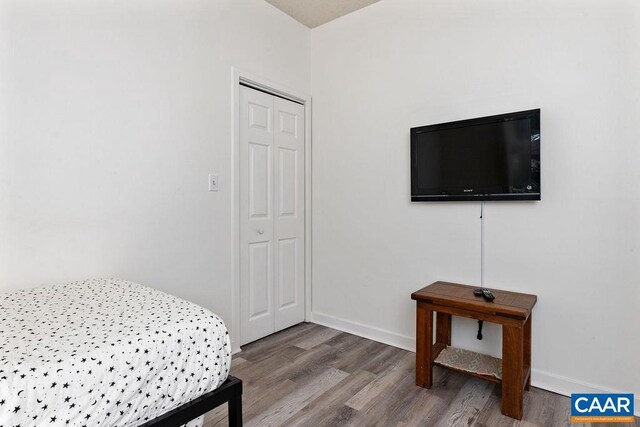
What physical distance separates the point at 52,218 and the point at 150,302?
78 cm

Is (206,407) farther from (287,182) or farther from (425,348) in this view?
(287,182)

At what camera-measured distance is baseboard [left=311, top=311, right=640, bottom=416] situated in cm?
200

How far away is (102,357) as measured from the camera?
40.7 inches

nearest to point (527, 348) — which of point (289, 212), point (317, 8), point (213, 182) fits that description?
point (289, 212)

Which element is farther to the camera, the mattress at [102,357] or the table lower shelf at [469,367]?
the table lower shelf at [469,367]

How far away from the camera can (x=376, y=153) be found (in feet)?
9.36

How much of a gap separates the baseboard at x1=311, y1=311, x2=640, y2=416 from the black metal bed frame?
1.66 m

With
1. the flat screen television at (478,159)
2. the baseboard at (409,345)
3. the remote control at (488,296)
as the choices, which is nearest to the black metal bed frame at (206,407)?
the remote control at (488,296)

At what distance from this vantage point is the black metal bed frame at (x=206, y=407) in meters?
1.16

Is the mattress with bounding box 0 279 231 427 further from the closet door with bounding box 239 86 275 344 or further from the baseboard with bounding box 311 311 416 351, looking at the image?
the baseboard with bounding box 311 311 416 351

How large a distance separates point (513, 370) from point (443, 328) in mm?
622
